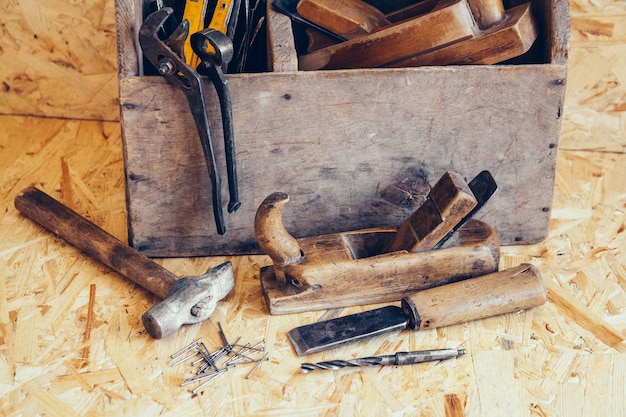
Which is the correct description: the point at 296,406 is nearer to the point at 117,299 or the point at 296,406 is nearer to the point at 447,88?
the point at 117,299

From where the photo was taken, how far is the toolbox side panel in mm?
1609

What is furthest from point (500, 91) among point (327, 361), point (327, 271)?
point (327, 361)

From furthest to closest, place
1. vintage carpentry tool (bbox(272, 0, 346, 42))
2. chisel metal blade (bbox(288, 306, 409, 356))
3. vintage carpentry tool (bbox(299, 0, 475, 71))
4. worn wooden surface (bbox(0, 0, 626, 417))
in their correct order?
vintage carpentry tool (bbox(272, 0, 346, 42)) < vintage carpentry tool (bbox(299, 0, 475, 71)) < chisel metal blade (bbox(288, 306, 409, 356)) < worn wooden surface (bbox(0, 0, 626, 417))

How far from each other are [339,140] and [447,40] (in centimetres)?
30

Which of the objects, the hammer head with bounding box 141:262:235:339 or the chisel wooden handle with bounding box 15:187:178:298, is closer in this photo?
the hammer head with bounding box 141:262:235:339

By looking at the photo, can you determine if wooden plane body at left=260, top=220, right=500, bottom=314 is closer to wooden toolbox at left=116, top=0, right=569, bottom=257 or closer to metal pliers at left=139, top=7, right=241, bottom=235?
wooden toolbox at left=116, top=0, right=569, bottom=257

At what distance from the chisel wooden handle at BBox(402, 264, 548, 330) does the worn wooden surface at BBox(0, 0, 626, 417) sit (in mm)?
32

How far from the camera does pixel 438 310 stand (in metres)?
1.53

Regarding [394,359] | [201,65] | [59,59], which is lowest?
[394,359]

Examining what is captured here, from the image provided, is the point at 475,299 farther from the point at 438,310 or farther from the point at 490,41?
the point at 490,41

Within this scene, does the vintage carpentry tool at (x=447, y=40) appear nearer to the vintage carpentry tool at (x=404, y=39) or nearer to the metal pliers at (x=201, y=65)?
the vintage carpentry tool at (x=404, y=39)

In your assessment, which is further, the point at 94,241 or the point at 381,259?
the point at 94,241

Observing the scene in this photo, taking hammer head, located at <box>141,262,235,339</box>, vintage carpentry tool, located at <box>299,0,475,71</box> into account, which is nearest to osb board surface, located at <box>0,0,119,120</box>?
vintage carpentry tool, located at <box>299,0,475,71</box>

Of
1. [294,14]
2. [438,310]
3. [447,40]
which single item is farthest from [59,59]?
[438,310]
